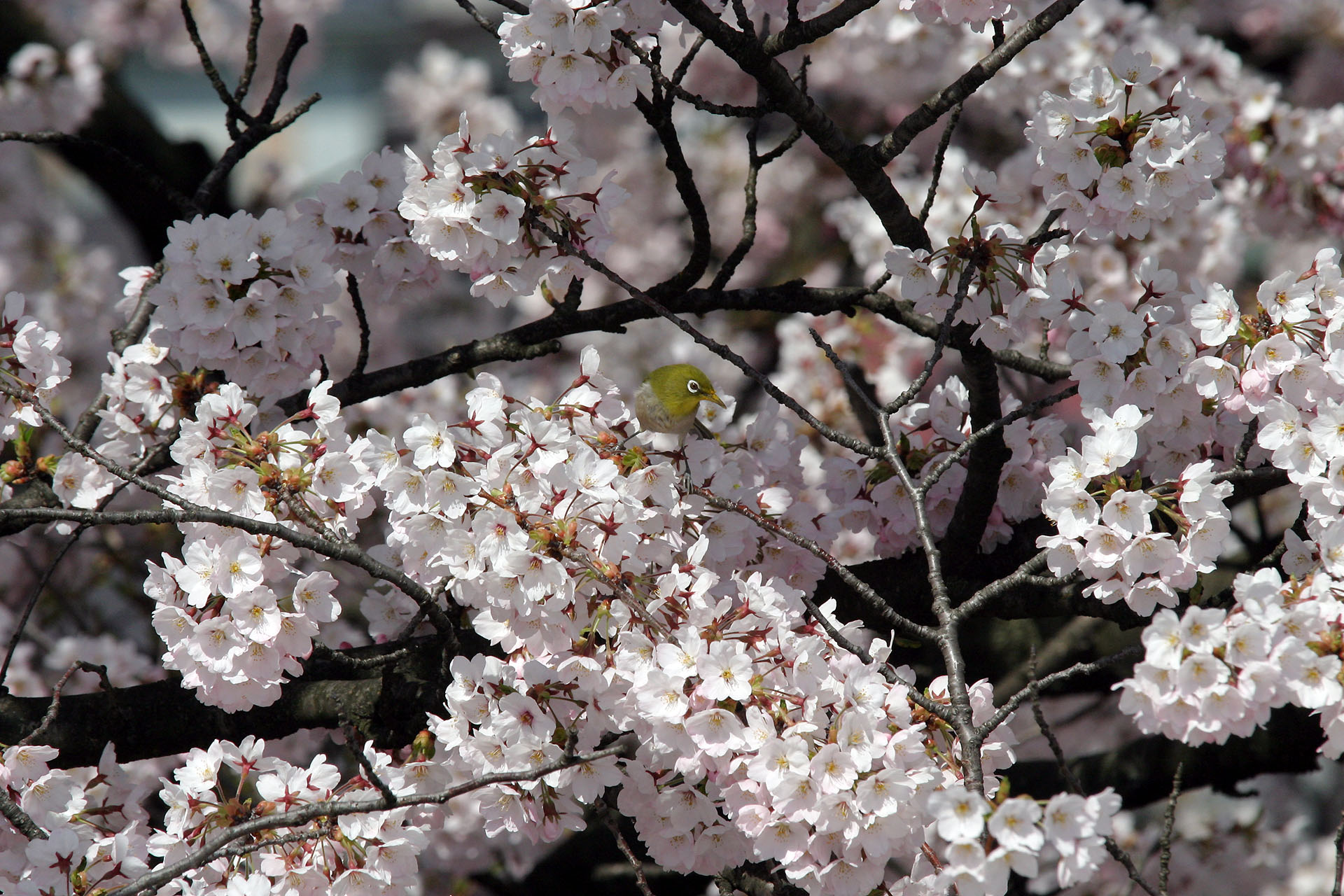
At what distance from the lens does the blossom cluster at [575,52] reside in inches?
84.6

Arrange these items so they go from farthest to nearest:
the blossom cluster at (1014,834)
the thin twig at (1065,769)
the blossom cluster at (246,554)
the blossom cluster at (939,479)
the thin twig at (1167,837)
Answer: the blossom cluster at (939,479) < the blossom cluster at (246,554) < the thin twig at (1167,837) < the thin twig at (1065,769) < the blossom cluster at (1014,834)

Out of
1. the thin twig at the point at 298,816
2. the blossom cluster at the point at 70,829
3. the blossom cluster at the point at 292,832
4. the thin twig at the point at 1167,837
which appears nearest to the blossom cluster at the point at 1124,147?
the thin twig at the point at 1167,837

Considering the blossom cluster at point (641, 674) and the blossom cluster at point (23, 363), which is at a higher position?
the blossom cluster at point (23, 363)

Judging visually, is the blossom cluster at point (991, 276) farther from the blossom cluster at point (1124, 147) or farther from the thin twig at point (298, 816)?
the thin twig at point (298, 816)

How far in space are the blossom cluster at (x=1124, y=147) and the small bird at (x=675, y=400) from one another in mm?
967

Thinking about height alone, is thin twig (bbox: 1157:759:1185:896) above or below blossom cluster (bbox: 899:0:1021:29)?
below

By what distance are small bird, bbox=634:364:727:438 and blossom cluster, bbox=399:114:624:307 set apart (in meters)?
0.45

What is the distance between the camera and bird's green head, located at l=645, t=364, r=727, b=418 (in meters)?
2.79

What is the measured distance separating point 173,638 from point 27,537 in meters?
1.25

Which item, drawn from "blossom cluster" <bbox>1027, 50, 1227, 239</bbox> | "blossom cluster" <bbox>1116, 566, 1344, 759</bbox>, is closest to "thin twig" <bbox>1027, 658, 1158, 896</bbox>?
"blossom cluster" <bbox>1116, 566, 1344, 759</bbox>

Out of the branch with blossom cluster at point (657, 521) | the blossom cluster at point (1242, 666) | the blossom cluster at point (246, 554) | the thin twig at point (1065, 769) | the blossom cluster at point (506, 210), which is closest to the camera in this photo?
the blossom cluster at point (1242, 666)

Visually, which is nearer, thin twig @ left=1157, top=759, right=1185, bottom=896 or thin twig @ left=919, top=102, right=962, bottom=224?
thin twig @ left=1157, top=759, right=1185, bottom=896

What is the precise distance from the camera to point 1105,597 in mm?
2082

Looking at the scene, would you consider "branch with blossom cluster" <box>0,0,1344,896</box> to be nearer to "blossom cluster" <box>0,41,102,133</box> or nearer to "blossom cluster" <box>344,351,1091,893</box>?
"blossom cluster" <box>344,351,1091,893</box>
